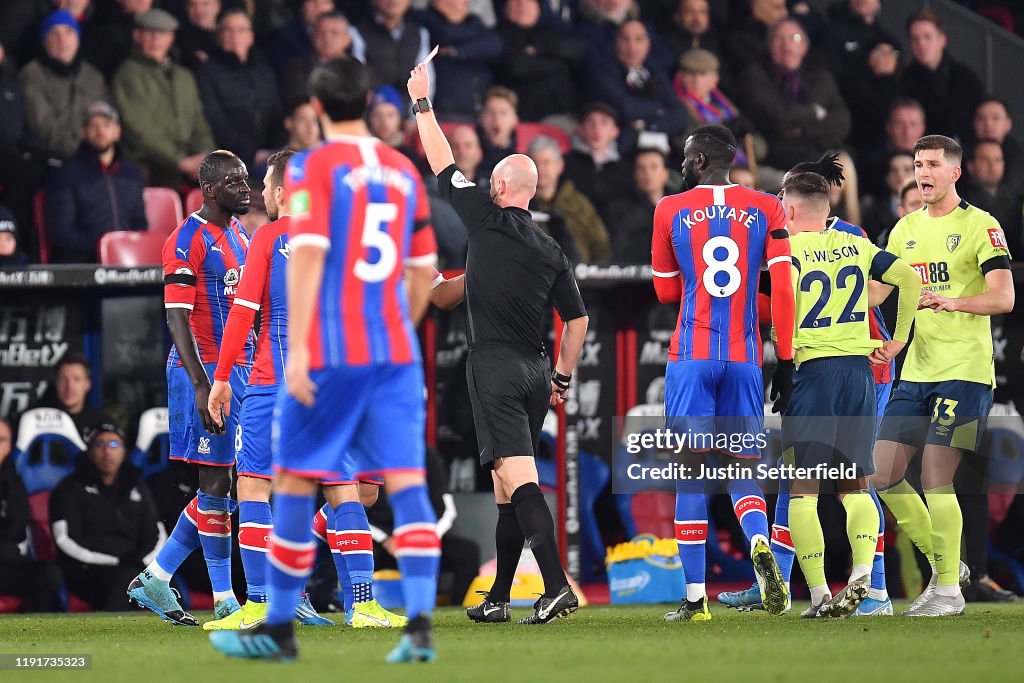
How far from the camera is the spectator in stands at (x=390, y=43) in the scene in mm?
12203

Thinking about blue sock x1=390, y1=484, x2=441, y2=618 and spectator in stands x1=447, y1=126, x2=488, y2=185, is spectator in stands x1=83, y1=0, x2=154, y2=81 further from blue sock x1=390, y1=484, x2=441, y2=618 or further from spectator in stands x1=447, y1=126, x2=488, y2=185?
blue sock x1=390, y1=484, x2=441, y2=618

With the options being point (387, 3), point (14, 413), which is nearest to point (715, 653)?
point (14, 413)

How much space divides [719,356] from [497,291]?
1114 millimetres

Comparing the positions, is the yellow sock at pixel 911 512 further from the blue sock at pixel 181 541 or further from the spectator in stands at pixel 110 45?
the spectator in stands at pixel 110 45

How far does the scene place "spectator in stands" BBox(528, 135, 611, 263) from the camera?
36.5 ft

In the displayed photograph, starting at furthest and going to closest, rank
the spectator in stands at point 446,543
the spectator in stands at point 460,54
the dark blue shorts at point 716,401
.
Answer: the spectator in stands at point 460,54 < the spectator in stands at point 446,543 < the dark blue shorts at point 716,401

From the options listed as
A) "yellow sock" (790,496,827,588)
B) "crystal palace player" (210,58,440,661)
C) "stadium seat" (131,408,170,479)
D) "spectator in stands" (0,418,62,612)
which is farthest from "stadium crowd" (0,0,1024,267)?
"crystal palace player" (210,58,440,661)

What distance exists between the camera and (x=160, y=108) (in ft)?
36.5

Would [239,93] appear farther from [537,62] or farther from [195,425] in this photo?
[195,425]

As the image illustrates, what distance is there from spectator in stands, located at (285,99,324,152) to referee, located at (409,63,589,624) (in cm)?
398

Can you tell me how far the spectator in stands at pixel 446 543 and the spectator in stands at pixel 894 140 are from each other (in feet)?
16.1

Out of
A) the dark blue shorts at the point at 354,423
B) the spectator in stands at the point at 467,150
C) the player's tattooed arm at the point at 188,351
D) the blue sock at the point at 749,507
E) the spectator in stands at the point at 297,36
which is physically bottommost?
the blue sock at the point at 749,507

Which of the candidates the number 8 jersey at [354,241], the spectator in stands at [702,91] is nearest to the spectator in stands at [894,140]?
the spectator in stands at [702,91]

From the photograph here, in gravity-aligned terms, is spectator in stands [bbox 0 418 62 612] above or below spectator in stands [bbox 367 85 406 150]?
below
